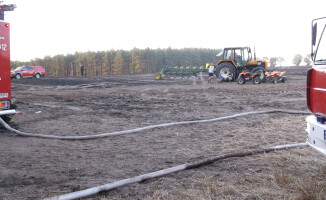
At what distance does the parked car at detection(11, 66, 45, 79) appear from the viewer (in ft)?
112

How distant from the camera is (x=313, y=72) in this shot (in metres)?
4.15

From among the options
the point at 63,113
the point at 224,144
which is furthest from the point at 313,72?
the point at 63,113

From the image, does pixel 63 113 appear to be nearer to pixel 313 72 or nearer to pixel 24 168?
pixel 24 168

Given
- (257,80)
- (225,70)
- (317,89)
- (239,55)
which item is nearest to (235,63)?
(239,55)

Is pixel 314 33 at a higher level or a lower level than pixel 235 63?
lower

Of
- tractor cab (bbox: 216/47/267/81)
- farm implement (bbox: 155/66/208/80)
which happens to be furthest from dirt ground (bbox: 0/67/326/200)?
farm implement (bbox: 155/66/208/80)

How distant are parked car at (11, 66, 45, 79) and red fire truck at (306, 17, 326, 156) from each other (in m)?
34.7

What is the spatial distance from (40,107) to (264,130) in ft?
26.4

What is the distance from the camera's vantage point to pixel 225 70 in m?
22.8

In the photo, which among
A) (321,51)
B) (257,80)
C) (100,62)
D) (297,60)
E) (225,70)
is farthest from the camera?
(100,62)

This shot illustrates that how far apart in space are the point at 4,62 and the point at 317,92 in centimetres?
689

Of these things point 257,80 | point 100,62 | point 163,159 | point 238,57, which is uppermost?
point 100,62

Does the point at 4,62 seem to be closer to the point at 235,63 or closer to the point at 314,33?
the point at 314,33

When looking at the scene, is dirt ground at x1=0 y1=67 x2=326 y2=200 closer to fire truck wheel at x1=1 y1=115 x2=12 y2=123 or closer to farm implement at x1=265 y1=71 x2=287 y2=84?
fire truck wheel at x1=1 y1=115 x2=12 y2=123
